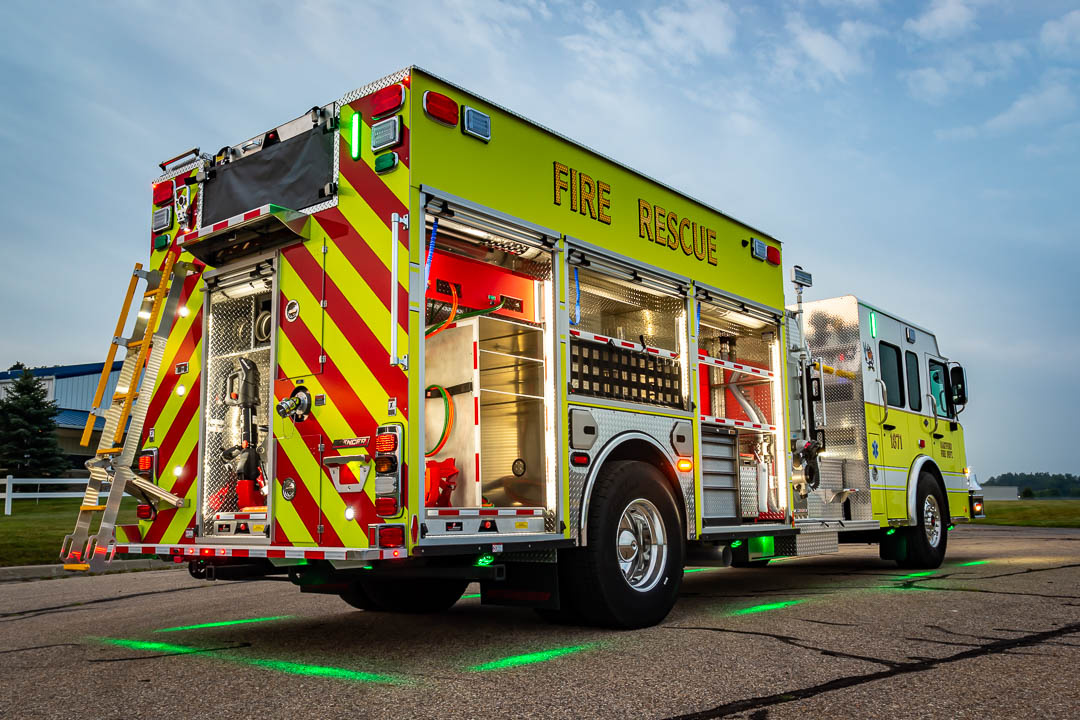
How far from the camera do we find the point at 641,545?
653cm

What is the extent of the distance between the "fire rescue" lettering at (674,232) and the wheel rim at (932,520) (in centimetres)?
525

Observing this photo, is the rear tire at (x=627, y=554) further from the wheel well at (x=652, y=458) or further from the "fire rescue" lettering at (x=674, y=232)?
the "fire rescue" lettering at (x=674, y=232)

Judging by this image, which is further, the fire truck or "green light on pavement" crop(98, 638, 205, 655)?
"green light on pavement" crop(98, 638, 205, 655)

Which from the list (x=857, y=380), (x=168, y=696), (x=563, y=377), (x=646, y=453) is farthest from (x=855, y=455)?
(x=168, y=696)

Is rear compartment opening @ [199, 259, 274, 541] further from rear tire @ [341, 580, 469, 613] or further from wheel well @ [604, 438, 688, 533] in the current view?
wheel well @ [604, 438, 688, 533]

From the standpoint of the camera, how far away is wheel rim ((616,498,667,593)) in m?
6.39

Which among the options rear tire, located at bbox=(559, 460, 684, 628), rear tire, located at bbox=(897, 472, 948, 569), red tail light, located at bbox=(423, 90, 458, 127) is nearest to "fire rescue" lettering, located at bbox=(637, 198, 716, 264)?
rear tire, located at bbox=(559, 460, 684, 628)

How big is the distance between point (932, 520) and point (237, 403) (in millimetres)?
8822

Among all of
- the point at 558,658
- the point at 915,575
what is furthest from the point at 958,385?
the point at 558,658

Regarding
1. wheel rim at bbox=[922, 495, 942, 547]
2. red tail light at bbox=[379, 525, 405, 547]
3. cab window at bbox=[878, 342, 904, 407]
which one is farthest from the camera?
wheel rim at bbox=[922, 495, 942, 547]

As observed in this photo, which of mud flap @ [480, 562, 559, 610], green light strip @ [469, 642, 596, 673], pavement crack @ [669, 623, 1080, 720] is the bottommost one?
pavement crack @ [669, 623, 1080, 720]

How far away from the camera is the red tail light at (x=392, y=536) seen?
4789 mm

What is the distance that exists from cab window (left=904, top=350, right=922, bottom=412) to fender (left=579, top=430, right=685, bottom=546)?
19.0ft

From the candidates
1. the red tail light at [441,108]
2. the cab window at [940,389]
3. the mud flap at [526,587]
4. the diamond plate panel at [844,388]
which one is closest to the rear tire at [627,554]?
the mud flap at [526,587]
